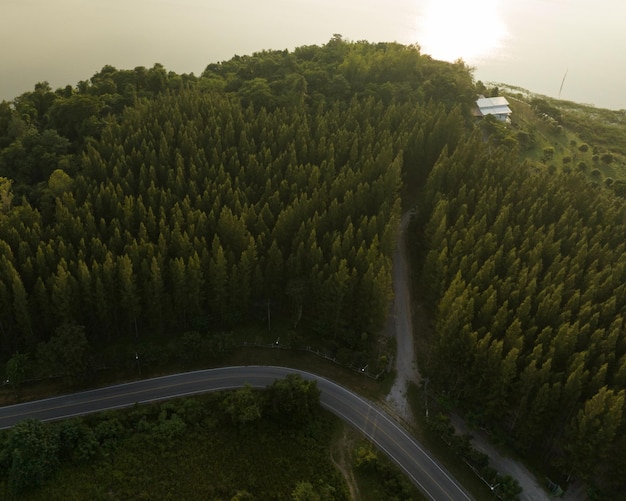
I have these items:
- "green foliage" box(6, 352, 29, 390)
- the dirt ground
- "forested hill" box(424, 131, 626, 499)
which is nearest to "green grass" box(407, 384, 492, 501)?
the dirt ground

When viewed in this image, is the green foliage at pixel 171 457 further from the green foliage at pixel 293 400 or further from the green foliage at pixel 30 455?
the green foliage at pixel 293 400

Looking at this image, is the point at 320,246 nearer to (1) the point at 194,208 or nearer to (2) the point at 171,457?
(1) the point at 194,208

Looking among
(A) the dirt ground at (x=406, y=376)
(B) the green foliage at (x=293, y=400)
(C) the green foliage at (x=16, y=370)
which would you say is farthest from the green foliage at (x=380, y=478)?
(C) the green foliage at (x=16, y=370)

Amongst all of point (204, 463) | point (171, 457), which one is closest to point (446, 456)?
point (204, 463)

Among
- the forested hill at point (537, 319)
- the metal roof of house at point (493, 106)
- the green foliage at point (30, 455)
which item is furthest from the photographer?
the metal roof of house at point (493, 106)

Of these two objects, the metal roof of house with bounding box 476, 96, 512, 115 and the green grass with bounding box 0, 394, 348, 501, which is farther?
the metal roof of house with bounding box 476, 96, 512, 115

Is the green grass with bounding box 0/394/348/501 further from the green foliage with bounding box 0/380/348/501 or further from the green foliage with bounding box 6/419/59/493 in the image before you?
the green foliage with bounding box 6/419/59/493
